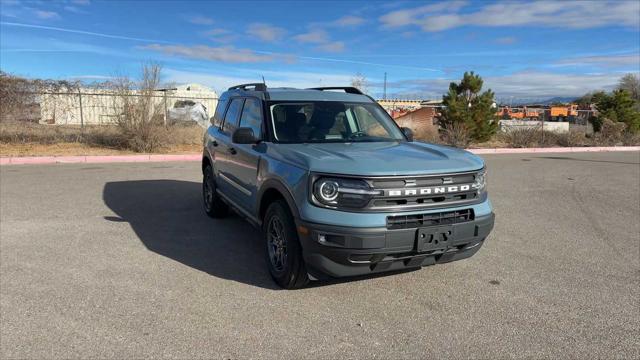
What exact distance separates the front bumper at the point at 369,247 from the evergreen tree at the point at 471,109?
17.0 m

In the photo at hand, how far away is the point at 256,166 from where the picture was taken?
16.2ft

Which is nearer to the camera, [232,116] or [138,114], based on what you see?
[232,116]

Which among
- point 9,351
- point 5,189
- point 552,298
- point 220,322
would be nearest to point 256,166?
point 220,322

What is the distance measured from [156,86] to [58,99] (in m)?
3.71

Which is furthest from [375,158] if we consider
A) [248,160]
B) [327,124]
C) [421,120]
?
[421,120]

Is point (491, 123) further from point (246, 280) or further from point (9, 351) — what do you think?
point (9, 351)

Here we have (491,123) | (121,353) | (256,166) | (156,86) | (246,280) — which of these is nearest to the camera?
(121,353)

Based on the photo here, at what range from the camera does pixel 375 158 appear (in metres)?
4.09

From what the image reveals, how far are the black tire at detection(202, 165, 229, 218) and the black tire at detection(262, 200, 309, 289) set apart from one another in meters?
2.33

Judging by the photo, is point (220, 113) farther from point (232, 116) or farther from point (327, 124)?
point (327, 124)

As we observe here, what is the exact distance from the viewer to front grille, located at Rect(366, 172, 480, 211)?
3.78 metres

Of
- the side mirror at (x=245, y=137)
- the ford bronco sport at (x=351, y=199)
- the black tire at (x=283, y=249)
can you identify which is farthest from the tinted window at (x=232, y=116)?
the black tire at (x=283, y=249)

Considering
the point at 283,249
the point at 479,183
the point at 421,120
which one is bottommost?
the point at 283,249

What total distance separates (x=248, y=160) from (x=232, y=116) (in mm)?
1309
